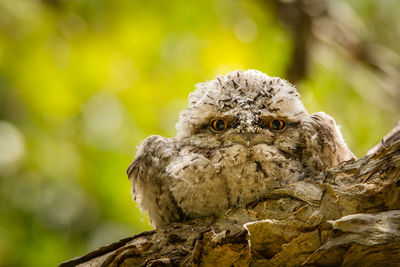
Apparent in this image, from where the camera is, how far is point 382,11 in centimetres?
680

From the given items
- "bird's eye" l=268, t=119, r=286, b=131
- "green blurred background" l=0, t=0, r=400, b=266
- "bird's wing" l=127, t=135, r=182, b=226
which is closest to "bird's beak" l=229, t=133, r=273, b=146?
"bird's eye" l=268, t=119, r=286, b=131

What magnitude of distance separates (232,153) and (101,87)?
275cm

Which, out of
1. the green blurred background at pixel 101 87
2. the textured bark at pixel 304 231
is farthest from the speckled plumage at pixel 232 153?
the green blurred background at pixel 101 87

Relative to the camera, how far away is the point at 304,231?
2.28m

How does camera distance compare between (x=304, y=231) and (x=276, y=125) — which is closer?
(x=304, y=231)

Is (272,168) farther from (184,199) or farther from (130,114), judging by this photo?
(130,114)

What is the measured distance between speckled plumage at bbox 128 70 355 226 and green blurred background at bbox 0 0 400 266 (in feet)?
5.16

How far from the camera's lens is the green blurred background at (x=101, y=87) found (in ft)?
16.6

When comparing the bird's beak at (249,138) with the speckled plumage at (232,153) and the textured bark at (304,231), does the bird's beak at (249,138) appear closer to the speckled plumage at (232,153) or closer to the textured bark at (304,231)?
the speckled plumage at (232,153)

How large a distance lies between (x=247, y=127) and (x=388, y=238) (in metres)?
1.10

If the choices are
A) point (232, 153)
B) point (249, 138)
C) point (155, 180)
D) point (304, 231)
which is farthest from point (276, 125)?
point (304, 231)

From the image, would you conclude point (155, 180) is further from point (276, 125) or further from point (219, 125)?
point (276, 125)

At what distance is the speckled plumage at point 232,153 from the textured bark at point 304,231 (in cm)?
16

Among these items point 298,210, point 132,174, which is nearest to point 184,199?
point 132,174
